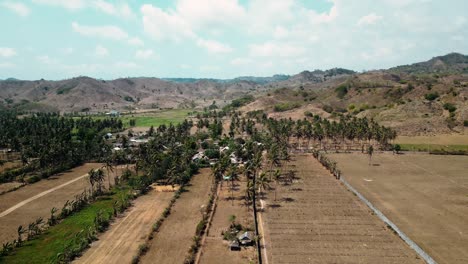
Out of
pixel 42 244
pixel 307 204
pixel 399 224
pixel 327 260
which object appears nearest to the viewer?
pixel 327 260

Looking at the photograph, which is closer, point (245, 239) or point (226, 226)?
point (245, 239)

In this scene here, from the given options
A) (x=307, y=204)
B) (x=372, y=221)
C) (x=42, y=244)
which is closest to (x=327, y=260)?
(x=372, y=221)

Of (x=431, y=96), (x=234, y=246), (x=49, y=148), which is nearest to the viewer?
(x=234, y=246)

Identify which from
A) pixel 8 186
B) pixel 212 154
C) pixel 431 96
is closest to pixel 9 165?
pixel 8 186

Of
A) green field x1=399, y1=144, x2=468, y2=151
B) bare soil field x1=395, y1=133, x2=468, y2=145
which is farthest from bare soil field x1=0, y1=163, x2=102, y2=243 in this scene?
bare soil field x1=395, y1=133, x2=468, y2=145

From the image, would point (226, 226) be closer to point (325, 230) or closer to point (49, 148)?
point (325, 230)

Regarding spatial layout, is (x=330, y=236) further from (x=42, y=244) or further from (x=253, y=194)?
(x=42, y=244)
